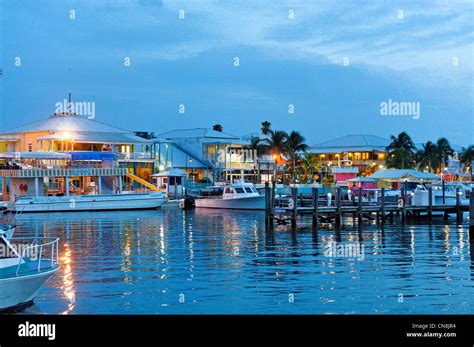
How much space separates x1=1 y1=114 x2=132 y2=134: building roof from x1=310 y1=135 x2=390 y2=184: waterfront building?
113ft

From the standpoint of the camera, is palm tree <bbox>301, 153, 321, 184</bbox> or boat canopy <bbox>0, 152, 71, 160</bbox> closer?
boat canopy <bbox>0, 152, 71, 160</bbox>

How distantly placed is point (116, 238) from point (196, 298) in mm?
18610

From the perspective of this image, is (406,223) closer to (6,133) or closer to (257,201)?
(257,201)

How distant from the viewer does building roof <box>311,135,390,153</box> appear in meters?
110

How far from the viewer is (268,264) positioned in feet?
88.7

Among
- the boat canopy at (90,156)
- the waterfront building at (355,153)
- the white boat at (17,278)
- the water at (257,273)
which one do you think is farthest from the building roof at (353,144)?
the white boat at (17,278)

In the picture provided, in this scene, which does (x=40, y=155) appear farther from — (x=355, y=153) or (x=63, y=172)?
(x=355, y=153)

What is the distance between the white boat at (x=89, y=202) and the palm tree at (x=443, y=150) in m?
55.6

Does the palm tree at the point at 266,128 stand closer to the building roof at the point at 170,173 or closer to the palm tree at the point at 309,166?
the palm tree at the point at 309,166

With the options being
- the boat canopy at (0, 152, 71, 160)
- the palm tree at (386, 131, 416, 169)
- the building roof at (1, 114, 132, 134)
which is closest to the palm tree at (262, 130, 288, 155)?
the palm tree at (386, 131, 416, 169)

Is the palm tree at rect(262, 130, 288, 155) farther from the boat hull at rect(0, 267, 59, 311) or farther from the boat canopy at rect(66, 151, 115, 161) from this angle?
the boat hull at rect(0, 267, 59, 311)
